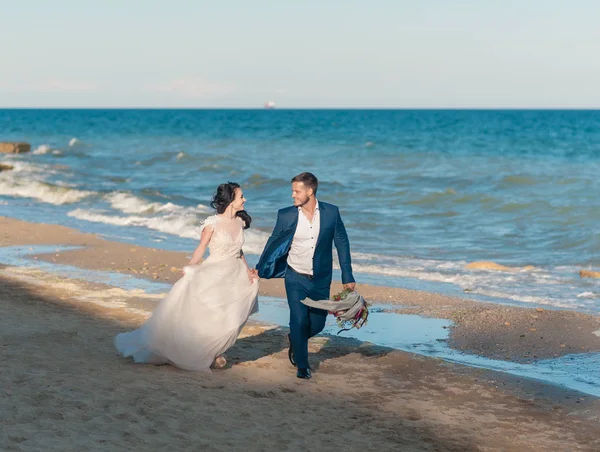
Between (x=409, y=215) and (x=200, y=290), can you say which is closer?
(x=200, y=290)

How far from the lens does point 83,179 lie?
113 feet

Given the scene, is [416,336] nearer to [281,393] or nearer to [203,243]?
[281,393]

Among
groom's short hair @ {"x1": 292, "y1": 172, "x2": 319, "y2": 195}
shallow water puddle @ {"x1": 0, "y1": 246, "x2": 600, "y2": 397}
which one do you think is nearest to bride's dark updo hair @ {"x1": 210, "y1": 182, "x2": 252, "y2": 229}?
groom's short hair @ {"x1": 292, "y1": 172, "x2": 319, "y2": 195}

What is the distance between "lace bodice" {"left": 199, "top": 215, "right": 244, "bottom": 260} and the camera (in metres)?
7.88

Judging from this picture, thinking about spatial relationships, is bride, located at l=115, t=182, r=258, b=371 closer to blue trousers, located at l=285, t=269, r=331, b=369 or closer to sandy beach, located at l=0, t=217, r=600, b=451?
sandy beach, located at l=0, t=217, r=600, b=451

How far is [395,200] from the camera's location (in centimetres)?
2658

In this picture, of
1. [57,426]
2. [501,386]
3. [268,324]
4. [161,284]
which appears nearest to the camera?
[57,426]

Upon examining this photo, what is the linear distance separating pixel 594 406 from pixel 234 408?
3.08m

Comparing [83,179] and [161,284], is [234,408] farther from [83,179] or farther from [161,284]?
[83,179]

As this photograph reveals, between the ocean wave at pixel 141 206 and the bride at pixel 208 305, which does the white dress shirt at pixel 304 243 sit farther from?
the ocean wave at pixel 141 206

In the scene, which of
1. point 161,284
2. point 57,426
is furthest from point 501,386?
point 161,284

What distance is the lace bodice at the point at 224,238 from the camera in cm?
788

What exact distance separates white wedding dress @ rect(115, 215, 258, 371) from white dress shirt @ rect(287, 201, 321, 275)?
0.44 metres

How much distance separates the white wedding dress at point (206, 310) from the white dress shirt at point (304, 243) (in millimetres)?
437
